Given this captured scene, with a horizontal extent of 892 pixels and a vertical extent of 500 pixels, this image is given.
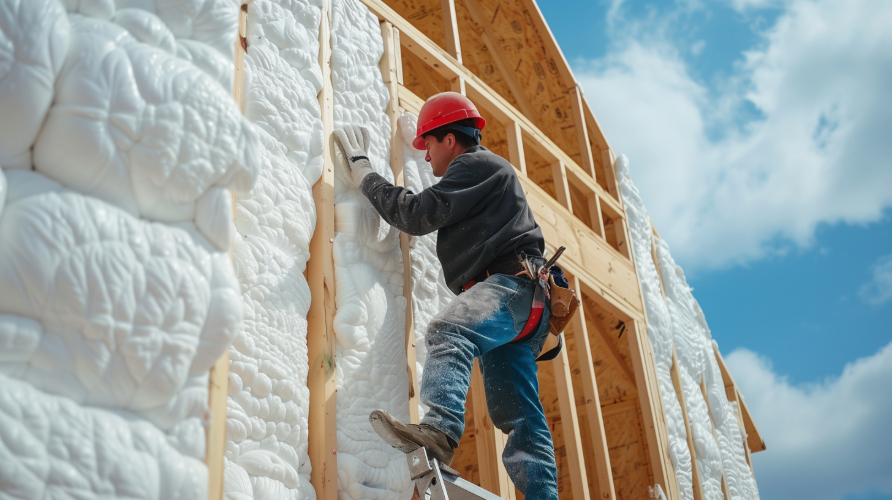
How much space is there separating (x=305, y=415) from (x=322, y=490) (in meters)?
0.22

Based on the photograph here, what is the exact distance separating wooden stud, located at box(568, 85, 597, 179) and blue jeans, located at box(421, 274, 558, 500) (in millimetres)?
2923

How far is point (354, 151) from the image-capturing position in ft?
9.14

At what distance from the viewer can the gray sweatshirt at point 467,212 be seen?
2.64 metres

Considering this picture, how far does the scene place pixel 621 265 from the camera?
523 centimetres

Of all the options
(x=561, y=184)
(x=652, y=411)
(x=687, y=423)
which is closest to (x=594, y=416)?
(x=652, y=411)

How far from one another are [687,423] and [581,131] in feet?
7.26

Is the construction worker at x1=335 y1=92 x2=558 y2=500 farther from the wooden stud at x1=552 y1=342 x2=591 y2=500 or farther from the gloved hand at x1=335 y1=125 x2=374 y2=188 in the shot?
the wooden stud at x1=552 y1=342 x2=591 y2=500

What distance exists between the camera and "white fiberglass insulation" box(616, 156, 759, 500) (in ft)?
16.2

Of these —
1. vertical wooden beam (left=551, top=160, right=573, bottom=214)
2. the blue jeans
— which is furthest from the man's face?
vertical wooden beam (left=551, top=160, right=573, bottom=214)

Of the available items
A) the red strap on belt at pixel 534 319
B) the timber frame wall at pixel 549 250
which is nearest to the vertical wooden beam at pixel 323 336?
the timber frame wall at pixel 549 250

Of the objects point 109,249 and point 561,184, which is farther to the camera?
point 561,184

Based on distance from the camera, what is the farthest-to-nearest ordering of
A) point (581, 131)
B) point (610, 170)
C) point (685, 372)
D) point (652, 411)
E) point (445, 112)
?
point (610, 170)
point (581, 131)
point (685, 372)
point (652, 411)
point (445, 112)

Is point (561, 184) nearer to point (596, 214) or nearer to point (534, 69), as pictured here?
point (596, 214)

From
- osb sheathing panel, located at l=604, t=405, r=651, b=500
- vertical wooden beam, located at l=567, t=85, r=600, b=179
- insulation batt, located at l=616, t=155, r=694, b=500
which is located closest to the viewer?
insulation batt, located at l=616, t=155, r=694, b=500
